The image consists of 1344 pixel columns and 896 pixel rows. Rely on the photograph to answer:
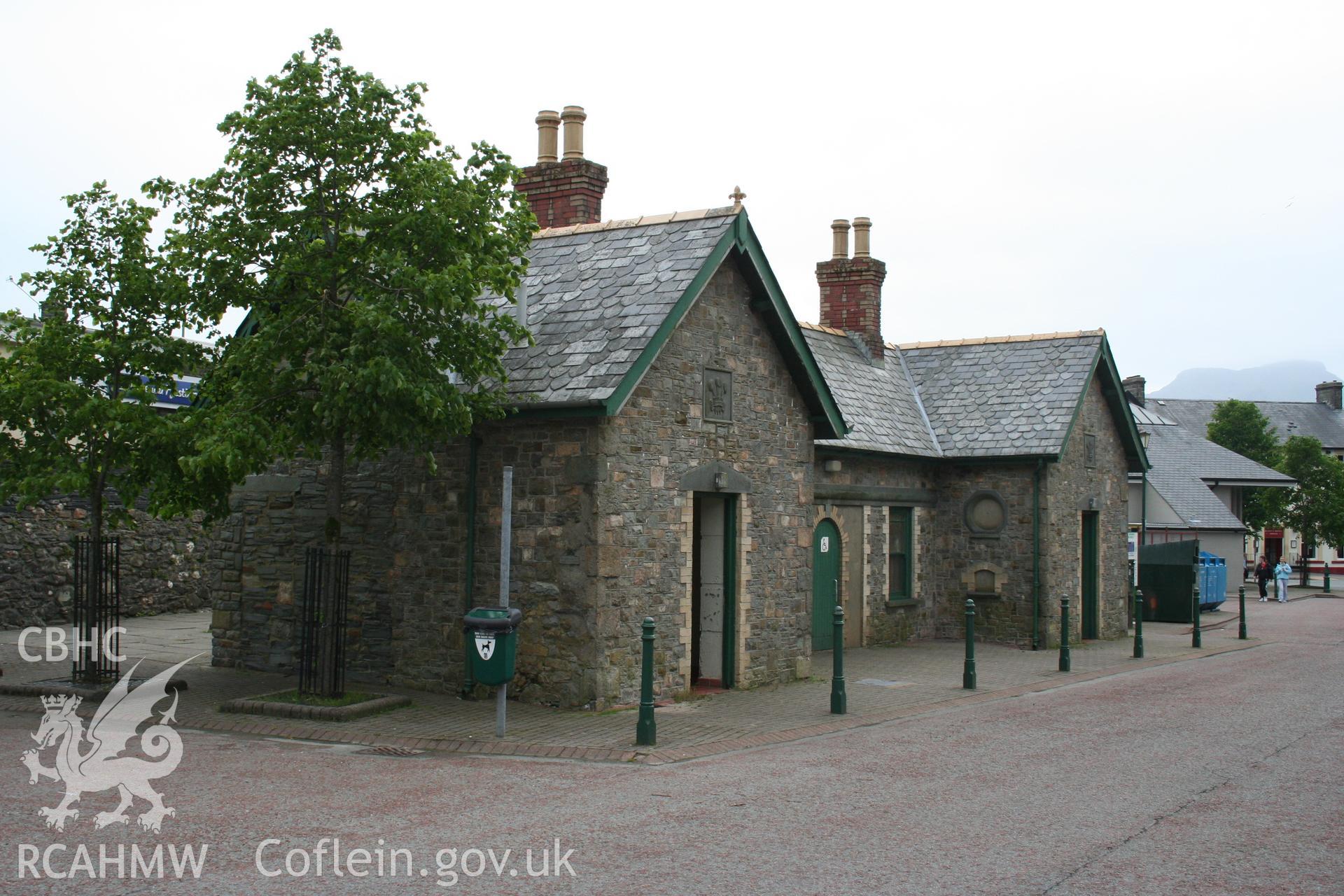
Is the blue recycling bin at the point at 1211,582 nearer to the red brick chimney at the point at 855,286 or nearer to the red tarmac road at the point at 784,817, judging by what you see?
the red brick chimney at the point at 855,286

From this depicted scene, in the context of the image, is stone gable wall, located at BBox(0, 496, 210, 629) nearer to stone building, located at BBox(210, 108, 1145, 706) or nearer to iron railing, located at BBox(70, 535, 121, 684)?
iron railing, located at BBox(70, 535, 121, 684)

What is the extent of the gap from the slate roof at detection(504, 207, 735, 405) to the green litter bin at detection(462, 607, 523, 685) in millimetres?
2406

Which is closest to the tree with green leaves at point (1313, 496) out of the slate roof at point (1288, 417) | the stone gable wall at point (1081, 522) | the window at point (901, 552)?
the slate roof at point (1288, 417)

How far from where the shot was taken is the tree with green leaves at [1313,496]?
163ft

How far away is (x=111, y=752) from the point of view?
10055mm

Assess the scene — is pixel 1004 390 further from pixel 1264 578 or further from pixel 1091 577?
pixel 1264 578

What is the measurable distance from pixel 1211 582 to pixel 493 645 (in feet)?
90.3

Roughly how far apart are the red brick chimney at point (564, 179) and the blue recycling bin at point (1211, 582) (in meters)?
22.1

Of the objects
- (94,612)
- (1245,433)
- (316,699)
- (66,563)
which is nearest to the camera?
(316,699)

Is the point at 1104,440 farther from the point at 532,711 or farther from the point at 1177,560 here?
the point at 532,711

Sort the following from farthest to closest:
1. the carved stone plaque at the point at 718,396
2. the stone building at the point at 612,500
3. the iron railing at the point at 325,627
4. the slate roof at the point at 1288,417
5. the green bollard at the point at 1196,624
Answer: the slate roof at the point at 1288,417 → the green bollard at the point at 1196,624 → the carved stone plaque at the point at 718,396 → the stone building at the point at 612,500 → the iron railing at the point at 325,627

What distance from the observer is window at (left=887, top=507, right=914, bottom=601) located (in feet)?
72.4

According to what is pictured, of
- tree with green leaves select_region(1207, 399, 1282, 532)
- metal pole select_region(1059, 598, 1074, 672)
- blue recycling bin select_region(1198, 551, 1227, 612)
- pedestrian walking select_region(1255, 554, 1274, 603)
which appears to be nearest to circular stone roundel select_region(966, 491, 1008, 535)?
metal pole select_region(1059, 598, 1074, 672)

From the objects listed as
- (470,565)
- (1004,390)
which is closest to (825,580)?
(1004,390)
